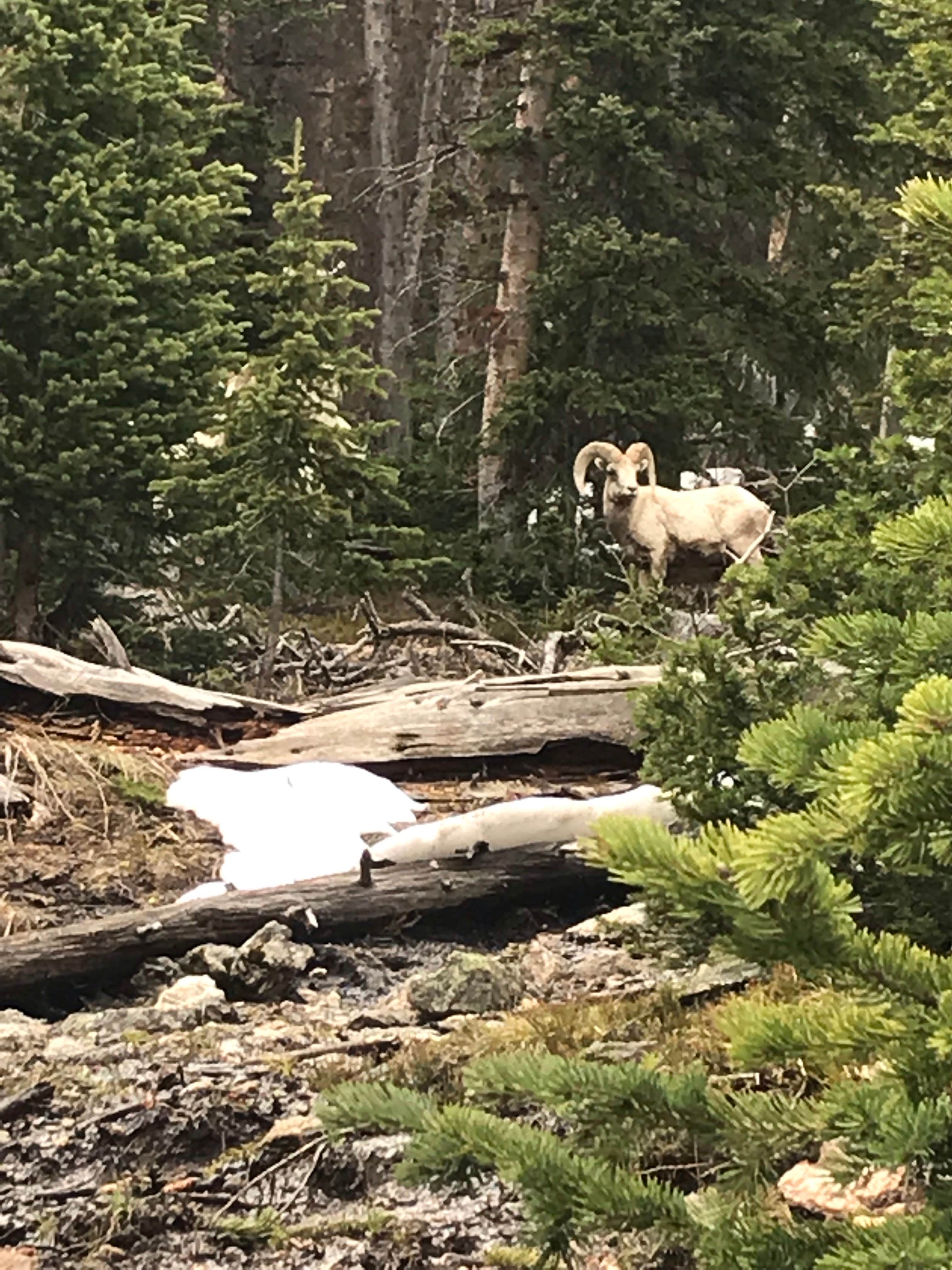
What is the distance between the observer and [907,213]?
9.63 feet

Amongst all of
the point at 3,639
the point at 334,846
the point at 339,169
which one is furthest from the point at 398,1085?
the point at 339,169

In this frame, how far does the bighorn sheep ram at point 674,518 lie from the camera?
45.6 ft

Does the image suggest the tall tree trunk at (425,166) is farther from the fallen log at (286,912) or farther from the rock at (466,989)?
the rock at (466,989)

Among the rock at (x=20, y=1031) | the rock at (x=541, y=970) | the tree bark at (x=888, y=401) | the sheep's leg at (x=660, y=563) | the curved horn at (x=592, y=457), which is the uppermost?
the tree bark at (x=888, y=401)

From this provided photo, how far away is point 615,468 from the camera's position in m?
13.7

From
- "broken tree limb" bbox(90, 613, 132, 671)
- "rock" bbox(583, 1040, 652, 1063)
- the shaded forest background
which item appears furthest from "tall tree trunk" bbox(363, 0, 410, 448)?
"rock" bbox(583, 1040, 652, 1063)

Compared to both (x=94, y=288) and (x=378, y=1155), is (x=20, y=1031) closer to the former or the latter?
(x=378, y=1155)

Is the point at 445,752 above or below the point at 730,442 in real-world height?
below

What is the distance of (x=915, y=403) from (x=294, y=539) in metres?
6.71

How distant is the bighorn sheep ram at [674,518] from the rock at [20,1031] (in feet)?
29.4

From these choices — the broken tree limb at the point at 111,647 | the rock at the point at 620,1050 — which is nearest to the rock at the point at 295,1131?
the rock at the point at 620,1050

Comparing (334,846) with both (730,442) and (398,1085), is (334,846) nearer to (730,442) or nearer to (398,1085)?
(398,1085)

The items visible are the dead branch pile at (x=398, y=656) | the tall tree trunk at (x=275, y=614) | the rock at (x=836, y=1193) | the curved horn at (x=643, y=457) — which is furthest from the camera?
the curved horn at (x=643, y=457)

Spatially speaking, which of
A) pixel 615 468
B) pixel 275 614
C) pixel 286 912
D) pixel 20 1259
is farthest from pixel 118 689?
pixel 615 468
